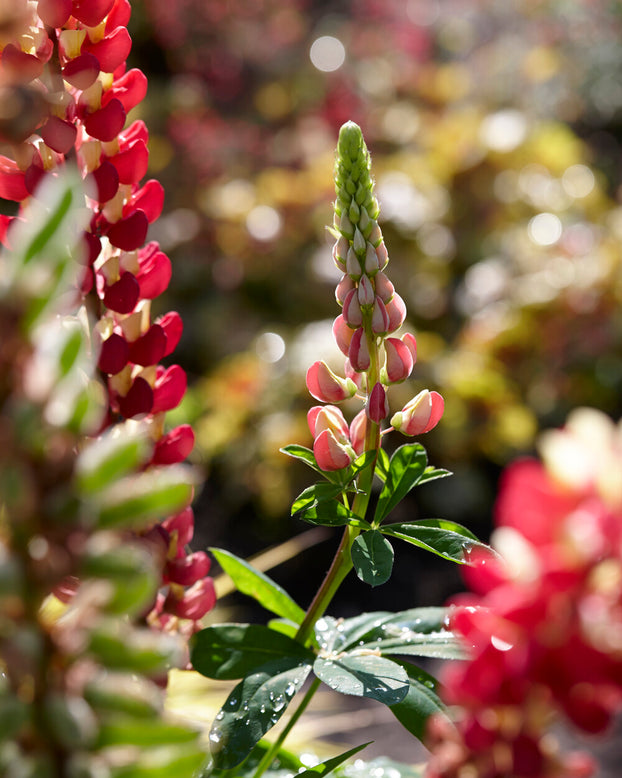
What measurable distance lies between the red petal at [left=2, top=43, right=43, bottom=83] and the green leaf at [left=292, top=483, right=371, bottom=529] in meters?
0.29

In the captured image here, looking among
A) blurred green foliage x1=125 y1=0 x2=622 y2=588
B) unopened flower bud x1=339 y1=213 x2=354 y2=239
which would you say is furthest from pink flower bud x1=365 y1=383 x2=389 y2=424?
blurred green foliage x1=125 y1=0 x2=622 y2=588

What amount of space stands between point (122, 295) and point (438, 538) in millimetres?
260

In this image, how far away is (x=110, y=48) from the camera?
0.51 metres

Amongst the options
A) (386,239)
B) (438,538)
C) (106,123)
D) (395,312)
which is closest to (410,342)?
(395,312)

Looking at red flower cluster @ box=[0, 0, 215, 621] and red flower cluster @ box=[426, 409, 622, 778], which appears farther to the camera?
red flower cluster @ box=[0, 0, 215, 621]

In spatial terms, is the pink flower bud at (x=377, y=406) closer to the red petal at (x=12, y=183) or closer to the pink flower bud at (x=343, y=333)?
the pink flower bud at (x=343, y=333)

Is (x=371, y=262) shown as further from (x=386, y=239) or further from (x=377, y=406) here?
(x=386, y=239)

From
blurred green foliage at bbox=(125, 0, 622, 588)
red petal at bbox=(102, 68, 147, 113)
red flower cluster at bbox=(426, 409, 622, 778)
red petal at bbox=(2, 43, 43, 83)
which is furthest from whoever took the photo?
blurred green foliage at bbox=(125, 0, 622, 588)

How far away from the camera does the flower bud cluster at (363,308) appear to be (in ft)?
1.68

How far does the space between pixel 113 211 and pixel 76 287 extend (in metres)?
0.07

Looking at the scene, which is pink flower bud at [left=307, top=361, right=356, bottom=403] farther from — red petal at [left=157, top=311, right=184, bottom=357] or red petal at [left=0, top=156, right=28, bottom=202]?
red petal at [left=0, top=156, right=28, bottom=202]

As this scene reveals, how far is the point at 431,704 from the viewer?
1.76 feet

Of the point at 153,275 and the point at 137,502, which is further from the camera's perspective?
the point at 153,275

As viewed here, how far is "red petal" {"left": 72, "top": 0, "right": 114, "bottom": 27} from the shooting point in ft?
1.58
